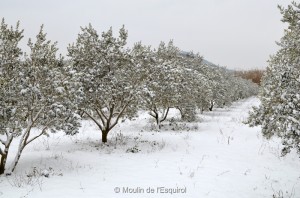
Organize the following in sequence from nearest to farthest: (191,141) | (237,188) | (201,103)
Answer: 1. (237,188)
2. (191,141)
3. (201,103)

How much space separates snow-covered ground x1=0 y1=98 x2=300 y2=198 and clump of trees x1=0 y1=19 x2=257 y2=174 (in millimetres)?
1300

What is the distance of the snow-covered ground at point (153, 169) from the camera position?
34.2 feet

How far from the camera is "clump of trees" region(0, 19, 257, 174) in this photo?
11.6 m

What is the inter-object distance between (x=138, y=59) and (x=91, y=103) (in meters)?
3.75

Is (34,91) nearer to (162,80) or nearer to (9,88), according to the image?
(9,88)

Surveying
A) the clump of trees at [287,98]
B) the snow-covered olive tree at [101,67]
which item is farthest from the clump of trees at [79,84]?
the clump of trees at [287,98]

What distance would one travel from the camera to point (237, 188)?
440 inches

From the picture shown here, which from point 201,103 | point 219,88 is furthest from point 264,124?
point 219,88

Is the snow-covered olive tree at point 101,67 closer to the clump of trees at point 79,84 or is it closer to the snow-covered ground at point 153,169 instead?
the clump of trees at point 79,84

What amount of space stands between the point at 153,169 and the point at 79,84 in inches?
186

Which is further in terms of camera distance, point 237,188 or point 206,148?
point 206,148

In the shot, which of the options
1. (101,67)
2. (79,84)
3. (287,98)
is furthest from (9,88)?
(287,98)

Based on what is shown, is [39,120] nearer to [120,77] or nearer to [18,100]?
[18,100]

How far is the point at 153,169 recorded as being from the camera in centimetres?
1291
